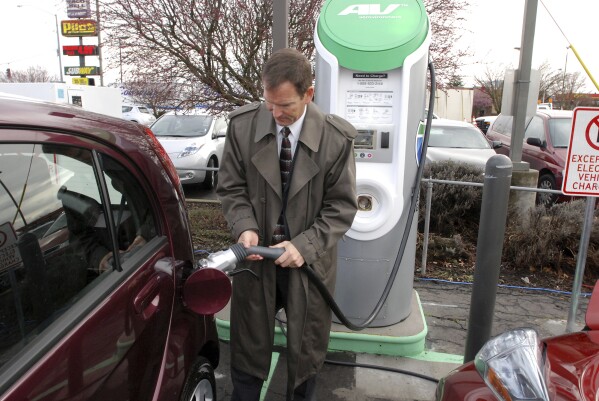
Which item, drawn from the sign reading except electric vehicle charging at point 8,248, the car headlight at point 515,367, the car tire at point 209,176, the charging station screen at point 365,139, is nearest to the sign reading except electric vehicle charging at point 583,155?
the charging station screen at point 365,139

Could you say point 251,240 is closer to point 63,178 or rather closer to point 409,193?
point 63,178

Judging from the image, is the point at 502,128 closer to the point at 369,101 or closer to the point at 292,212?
the point at 369,101

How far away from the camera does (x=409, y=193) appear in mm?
3012

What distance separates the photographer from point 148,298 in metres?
1.61

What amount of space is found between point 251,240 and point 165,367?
1.93ft

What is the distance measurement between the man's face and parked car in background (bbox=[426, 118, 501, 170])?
6.20 metres

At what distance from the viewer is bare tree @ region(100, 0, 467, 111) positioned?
5109 millimetres

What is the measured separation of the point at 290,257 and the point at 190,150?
7.10 metres

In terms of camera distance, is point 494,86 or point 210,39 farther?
point 494,86

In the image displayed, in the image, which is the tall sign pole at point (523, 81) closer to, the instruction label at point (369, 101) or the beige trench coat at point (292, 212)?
the instruction label at point (369, 101)

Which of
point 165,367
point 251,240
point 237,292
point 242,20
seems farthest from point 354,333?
point 242,20

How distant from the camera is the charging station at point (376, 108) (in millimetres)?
2789

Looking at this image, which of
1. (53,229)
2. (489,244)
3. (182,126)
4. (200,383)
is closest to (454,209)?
A: (489,244)

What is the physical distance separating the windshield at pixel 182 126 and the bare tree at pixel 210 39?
3561 mm
